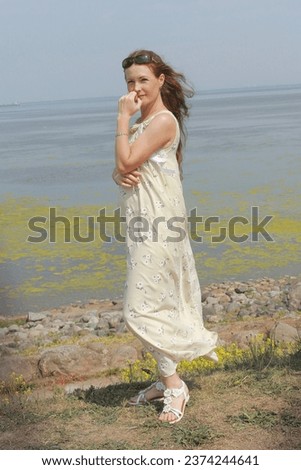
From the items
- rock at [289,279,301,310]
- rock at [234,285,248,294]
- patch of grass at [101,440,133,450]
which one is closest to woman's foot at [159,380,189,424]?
patch of grass at [101,440,133,450]

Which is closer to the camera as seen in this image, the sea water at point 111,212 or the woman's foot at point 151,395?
the woman's foot at point 151,395

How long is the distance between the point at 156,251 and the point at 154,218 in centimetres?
16

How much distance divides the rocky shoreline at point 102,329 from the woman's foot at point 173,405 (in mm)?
3414

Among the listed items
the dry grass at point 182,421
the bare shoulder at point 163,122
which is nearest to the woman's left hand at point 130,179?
the bare shoulder at point 163,122

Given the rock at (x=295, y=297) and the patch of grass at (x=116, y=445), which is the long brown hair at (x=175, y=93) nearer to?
the patch of grass at (x=116, y=445)

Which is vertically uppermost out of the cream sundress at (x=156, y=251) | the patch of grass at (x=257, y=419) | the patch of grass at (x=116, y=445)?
the cream sundress at (x=156, y=251)

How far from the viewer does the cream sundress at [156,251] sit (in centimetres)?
388

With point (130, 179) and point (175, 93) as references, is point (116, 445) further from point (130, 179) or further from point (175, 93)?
point (175, 93)

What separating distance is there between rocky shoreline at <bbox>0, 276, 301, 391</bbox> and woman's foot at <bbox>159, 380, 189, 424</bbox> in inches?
134

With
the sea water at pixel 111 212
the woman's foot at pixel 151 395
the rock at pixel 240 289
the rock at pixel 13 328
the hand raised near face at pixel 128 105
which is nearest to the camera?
the hand raised near face at pixel 128 105

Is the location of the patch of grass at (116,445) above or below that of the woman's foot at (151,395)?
below

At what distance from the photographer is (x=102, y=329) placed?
1098 centimetres

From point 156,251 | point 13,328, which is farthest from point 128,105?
point 13,328

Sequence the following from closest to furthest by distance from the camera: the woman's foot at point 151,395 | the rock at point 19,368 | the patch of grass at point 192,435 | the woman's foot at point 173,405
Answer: the patch of grass at point 192,435
the woman's foot at point 173,405
the woman's foot at point 151,395
the rock at point 19,368
